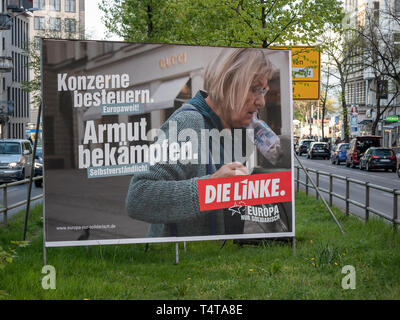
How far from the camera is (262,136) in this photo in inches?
381

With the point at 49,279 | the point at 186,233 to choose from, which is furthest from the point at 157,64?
the point at 49,279

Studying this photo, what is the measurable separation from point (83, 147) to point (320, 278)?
3258mm

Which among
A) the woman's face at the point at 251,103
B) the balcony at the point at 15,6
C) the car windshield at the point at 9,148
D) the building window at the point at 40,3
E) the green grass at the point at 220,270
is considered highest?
the building window at the point at 40,3

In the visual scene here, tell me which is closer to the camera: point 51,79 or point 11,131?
point 51,79

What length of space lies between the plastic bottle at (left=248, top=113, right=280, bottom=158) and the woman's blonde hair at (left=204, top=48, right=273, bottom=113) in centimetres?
30

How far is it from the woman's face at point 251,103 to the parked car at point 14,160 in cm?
2307

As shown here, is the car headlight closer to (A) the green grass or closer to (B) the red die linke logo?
(A) the green grass

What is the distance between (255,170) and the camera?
31.5 feet

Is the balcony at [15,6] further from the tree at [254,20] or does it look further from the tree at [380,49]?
the tree at [254,20]

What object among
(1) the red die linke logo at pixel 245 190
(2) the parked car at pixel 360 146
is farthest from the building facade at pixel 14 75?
(1) the red die linke logo at pixel 245 190

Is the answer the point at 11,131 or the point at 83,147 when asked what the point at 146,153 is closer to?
the point at 83,147

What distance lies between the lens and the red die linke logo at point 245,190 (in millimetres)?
9398

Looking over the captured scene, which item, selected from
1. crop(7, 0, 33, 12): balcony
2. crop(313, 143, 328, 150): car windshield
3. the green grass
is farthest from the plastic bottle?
crop(7, 0, 33, 12): balcony

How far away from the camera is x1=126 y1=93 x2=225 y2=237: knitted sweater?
9.15m
